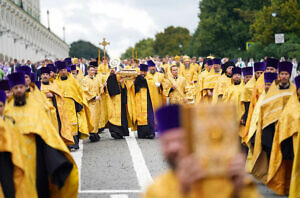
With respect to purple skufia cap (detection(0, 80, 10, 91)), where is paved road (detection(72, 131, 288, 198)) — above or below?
below

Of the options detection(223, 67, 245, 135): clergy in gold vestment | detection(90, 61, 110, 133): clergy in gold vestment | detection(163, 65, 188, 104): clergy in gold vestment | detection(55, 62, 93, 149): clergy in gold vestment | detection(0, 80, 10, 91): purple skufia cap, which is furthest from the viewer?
detection(163, 65, 188, 104): clergy in gold vestment

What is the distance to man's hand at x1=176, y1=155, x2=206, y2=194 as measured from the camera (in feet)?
11.0

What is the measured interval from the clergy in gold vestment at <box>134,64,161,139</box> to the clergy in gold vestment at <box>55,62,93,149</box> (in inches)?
68.4

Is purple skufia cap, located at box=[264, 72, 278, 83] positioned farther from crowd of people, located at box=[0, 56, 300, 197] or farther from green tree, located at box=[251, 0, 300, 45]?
green tree, located at box=[251, 0, 300, 45]

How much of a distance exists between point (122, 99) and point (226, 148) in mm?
13328

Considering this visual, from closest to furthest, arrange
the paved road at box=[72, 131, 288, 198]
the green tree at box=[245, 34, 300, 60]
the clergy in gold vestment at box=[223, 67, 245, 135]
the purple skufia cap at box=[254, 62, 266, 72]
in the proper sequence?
the paved road at box=[72, 131, 288, 198], the purple skufia cap at box=[254, 62, 266, 72], the clergy in gold vestment at box=[223, 67, 245, 135], the green tree at box=[245, 34, 300, 60]

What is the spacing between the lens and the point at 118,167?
38.1 ft

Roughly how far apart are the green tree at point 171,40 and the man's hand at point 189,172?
326 feet

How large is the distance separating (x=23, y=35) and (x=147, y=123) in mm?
65541

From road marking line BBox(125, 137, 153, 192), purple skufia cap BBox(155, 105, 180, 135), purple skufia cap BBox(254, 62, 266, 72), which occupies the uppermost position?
purple skufia cap BBox(254, 62, 266, 72)

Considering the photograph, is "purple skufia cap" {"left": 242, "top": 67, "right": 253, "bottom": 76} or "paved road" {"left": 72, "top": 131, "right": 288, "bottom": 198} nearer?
"paved road" {"left": 72, "top": 131, "right": 288, "bottom": 198}

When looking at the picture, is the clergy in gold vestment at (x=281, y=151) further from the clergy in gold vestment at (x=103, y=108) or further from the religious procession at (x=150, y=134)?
the clergy in gold vestment at (x=103, y=108)

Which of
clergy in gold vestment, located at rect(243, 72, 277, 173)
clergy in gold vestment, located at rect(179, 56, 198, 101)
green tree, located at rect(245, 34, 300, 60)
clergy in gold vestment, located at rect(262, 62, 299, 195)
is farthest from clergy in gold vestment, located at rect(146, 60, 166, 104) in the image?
green tree, located at rect(245, 34, 300, 60)

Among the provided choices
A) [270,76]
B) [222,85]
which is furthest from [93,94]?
[270,76]
